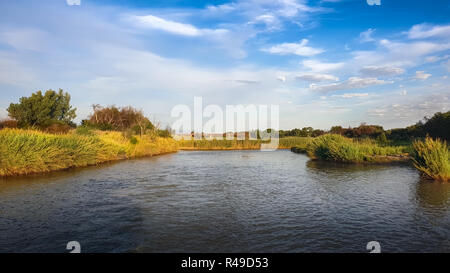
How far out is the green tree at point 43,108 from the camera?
123 ft

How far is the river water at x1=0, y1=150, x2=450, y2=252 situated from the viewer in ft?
16.9

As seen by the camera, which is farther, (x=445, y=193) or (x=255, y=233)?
(x=445, y=193)

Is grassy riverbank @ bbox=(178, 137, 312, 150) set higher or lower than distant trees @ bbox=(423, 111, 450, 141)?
lower

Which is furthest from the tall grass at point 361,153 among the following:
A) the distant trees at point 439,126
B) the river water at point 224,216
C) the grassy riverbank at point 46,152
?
the grassy riverbank at point 46,152

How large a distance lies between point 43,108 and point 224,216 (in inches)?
1704

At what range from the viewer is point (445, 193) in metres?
8.96

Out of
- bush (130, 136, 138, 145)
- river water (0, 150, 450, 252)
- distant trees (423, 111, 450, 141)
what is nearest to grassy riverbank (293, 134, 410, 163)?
distant trees (423, 111, 450, 141)

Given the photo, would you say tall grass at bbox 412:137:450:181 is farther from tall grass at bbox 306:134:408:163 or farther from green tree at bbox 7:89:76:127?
green tree at bbox 7:89:76:127

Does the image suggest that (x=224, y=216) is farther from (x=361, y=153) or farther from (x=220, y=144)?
(x=220, y=144)

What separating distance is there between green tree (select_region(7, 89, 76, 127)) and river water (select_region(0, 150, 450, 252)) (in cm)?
2978

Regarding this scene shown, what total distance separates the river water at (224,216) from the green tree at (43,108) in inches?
Result: 1173
